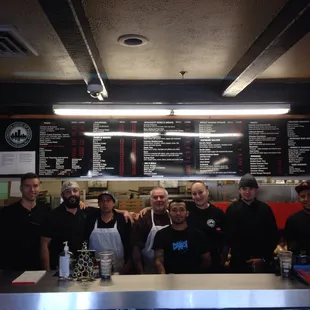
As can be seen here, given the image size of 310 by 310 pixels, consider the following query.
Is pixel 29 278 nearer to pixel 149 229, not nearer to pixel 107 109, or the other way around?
pixel 149 229

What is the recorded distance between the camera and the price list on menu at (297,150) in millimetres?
4203

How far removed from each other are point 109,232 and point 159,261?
696mm

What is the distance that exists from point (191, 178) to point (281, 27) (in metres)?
2.34

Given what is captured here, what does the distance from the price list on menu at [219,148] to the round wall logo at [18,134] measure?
6.37ft

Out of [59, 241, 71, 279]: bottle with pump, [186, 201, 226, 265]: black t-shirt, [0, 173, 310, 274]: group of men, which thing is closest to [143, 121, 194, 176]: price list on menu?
[0, 173, 310, 274]: group of men

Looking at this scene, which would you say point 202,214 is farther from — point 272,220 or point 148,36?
point 148,36

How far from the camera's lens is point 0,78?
11.7 feet

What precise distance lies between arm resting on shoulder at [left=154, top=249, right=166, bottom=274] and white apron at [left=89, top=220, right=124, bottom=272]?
0.53 metres

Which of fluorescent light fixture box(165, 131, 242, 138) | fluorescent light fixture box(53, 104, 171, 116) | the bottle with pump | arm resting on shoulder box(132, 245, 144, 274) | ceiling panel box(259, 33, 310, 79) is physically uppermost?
ceiling panel box(259, 33, 310, 79)

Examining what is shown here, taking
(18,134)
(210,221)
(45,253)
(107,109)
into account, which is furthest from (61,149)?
(210,221)

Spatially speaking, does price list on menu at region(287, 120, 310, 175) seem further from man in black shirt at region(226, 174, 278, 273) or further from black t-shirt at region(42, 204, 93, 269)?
black t-shirt at region(42, 204, 93, 269)

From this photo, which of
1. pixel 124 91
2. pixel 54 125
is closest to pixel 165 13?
pixel 124 91

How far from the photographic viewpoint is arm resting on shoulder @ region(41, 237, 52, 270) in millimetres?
3436

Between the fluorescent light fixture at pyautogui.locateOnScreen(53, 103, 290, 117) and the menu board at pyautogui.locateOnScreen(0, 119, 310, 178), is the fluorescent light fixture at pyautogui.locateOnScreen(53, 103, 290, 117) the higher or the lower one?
the higher one
